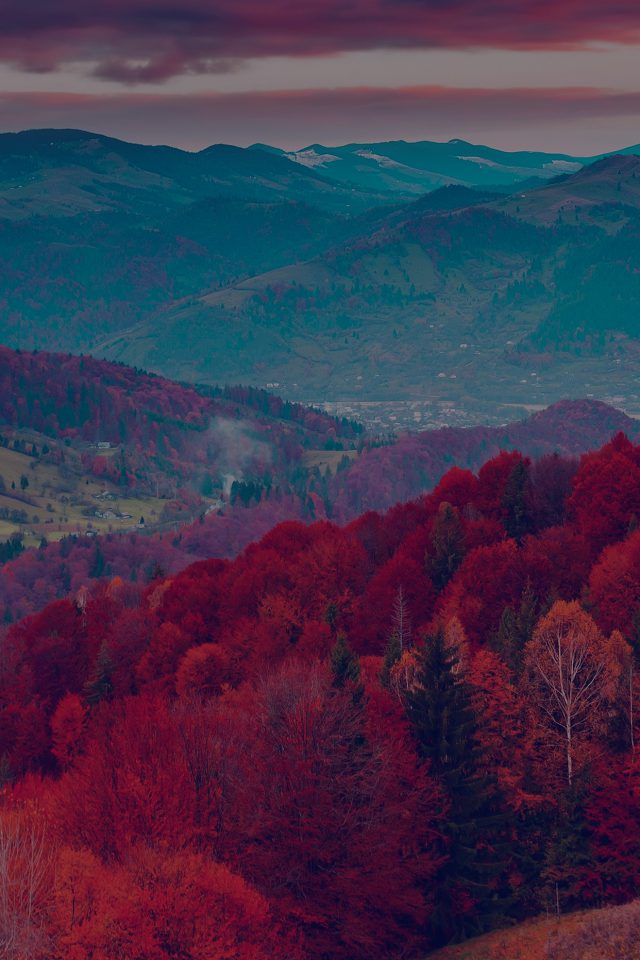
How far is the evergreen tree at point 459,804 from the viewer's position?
55.5m

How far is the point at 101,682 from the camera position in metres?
93.3

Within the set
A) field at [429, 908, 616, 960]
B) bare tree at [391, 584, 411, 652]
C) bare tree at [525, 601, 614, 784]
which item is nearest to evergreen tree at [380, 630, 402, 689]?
bare tree at [525, 601, 614, 784]

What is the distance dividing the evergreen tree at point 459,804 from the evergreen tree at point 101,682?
40371mm

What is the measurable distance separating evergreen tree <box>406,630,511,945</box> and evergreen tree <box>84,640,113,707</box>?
4037 centimetres

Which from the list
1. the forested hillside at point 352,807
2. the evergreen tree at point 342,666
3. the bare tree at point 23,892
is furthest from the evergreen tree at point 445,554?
the bare tree at point 23,892

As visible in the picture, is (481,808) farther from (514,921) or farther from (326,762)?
(326,762)

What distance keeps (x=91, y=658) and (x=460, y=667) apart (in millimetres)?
56404

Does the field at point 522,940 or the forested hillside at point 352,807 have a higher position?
the forested hillside at point 352,807

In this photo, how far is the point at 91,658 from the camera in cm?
11150

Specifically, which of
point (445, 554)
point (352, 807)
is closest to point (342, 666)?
point (352, 807)

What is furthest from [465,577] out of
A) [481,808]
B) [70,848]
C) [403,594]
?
[70,848]

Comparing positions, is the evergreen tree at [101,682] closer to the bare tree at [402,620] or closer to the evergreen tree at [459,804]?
the bare tree at [402,620]

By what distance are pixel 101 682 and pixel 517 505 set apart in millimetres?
45594

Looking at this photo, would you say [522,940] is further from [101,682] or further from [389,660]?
[101,682]
